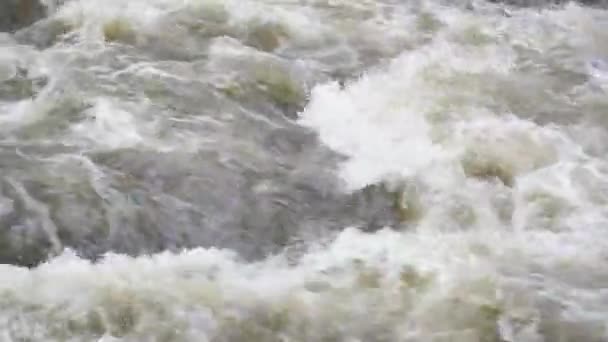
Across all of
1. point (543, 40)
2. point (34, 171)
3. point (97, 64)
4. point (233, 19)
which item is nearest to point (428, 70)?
point (543, 40)

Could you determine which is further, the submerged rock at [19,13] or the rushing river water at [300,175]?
the submerged rock at [19,13]

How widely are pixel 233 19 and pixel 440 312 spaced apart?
8.52 feet

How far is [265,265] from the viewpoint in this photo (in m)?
3.21

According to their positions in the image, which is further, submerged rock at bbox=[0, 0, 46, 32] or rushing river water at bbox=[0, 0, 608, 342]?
submerged rock at bbox=[0, 0, 46, 32]

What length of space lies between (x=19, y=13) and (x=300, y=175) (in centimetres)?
→ 233

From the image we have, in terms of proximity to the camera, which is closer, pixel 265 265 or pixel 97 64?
pixel 265 265

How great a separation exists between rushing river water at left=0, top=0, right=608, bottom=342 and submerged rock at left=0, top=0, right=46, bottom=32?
10 cm

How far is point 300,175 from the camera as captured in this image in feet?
12.1

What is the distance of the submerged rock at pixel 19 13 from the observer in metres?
4.90

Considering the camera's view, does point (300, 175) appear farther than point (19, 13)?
No

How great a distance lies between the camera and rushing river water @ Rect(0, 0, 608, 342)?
2.97 metres

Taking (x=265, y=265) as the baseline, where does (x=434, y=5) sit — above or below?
above

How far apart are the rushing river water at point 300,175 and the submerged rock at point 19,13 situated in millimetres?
96

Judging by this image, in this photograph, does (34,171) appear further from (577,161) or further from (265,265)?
(577,161)
